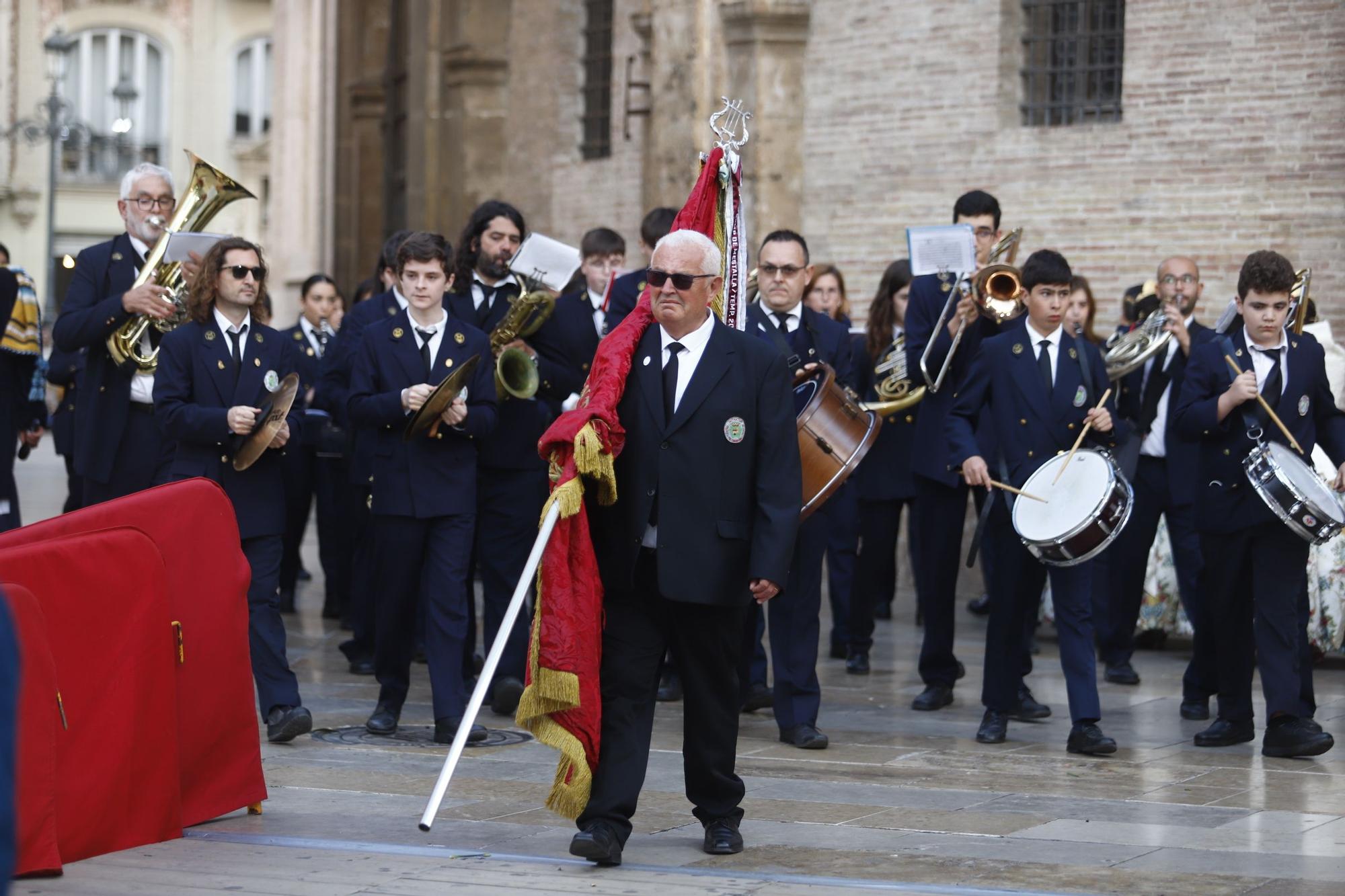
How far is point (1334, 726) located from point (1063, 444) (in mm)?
1958

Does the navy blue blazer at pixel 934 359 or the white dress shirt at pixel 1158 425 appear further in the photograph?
the white dress shirt at pixel 1158 425

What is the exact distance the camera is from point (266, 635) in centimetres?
818

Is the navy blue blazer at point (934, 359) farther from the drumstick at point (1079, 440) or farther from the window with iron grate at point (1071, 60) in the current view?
the window with iron grate at point (1071, 60)

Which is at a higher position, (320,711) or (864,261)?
(864,261)

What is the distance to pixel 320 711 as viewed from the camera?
30.5ft

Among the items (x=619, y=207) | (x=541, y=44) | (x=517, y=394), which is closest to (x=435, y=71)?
(x=541, y=44)

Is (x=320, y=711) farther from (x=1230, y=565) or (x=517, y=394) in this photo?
(x=1230, y=565)

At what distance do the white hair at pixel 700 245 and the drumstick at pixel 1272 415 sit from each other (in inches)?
117

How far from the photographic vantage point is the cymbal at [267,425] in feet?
26.5

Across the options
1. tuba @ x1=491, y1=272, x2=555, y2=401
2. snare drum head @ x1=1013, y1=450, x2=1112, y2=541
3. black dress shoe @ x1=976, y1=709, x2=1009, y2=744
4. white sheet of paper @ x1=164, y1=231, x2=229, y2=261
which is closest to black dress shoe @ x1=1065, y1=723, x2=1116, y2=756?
black dress shoe @ x1=976, y1=709, x2=1009, y2=744

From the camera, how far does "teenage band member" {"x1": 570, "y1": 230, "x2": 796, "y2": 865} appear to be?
636 cm

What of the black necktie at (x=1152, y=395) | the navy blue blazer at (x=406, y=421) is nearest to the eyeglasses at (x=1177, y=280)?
the black necktie at (x=1152, y=395)

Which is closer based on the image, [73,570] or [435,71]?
[73,570]

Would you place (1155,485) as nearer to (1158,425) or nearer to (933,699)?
(1158,425)
